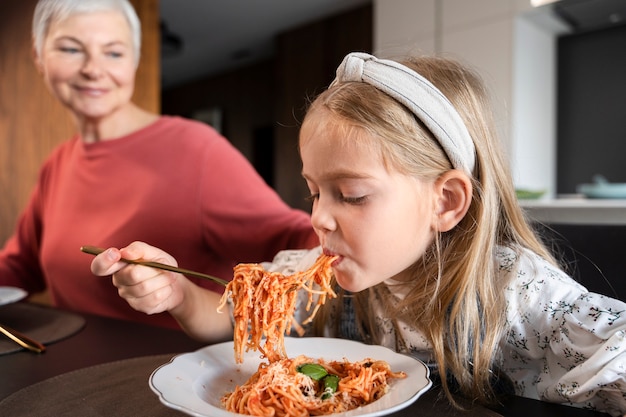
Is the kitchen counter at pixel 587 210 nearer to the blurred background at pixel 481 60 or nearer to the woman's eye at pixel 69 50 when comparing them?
the blurred background at pixel 481 60

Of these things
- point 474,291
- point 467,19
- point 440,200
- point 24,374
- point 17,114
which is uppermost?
point 467,19

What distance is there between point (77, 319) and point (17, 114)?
2.49 meters

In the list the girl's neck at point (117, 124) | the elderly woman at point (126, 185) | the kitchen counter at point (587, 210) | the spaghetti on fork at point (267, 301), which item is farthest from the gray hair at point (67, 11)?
the kitchen counter at point (587, 210)

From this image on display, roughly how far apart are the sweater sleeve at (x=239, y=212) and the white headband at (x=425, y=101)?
55 cm

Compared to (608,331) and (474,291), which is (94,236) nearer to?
(474,291)

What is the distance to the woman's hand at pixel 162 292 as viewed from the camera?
2.72 feet

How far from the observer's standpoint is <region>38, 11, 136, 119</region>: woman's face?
1.41 m

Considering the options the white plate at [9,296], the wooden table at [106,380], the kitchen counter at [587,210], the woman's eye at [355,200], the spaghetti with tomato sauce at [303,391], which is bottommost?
the wooden table at [106,380]

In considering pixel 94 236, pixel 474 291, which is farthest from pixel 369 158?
pixel 94 236

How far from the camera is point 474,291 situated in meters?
0.84

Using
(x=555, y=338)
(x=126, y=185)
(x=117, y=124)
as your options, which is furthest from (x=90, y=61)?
(x=555, y=338)

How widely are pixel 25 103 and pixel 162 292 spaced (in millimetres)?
2686

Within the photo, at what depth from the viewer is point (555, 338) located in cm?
79

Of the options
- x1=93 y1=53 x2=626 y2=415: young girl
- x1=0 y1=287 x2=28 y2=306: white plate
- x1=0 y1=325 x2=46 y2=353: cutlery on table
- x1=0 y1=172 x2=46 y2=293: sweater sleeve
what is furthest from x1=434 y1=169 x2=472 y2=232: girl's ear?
x1=0 y1=172 x2=46 y2=293: sweater sleeve
